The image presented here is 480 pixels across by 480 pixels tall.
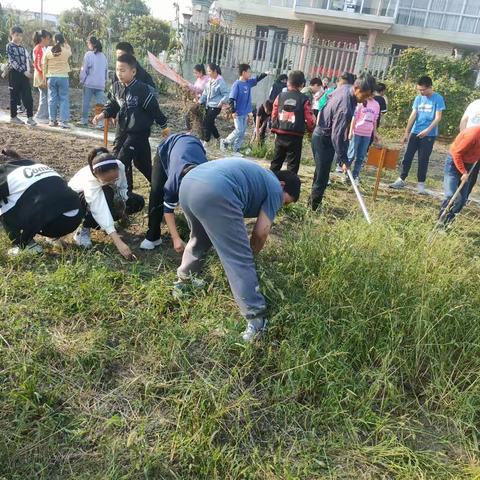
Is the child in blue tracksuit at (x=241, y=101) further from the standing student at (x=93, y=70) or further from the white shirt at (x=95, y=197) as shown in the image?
the white shirt at (x=95, y=197)

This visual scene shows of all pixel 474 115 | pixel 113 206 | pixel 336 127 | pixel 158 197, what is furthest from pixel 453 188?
pixel 113 206

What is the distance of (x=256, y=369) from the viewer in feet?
8.45

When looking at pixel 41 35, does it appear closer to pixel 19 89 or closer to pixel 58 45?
pixel 58 45

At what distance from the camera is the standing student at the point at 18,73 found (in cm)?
764

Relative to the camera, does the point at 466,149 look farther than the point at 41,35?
No

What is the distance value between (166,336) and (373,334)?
1.25m

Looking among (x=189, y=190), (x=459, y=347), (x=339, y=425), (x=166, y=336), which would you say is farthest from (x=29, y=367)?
(x=459, y=347)

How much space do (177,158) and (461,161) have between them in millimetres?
3013

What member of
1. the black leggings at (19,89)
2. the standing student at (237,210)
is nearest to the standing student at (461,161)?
the standing student at (237,210)

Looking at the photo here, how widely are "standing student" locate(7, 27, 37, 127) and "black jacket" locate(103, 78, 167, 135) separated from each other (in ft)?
14.6

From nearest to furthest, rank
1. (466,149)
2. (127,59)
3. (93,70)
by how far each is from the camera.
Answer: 1. (127,59)
2. (466,149)
3. (93,70)

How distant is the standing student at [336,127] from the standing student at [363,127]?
1718 millimetres

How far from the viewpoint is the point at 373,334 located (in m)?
2.75

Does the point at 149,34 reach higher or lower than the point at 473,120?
higher
